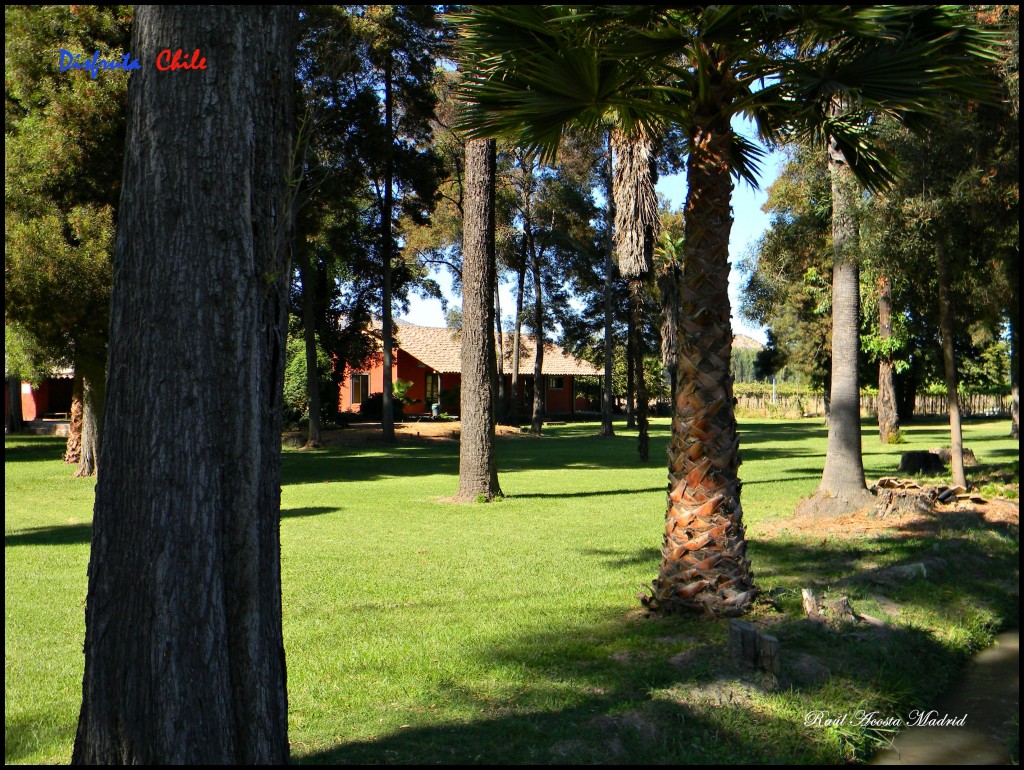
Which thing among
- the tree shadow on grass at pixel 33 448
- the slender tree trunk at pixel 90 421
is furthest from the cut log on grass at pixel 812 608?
the tree shadow on grass at pixel 33 448

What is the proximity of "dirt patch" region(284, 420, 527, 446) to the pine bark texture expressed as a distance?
2388 cm

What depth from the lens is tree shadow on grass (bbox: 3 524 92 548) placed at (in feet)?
33.8

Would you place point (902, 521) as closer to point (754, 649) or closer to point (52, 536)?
point (754, 649)

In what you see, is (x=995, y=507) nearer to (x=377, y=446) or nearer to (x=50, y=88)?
(x=50, y=88)

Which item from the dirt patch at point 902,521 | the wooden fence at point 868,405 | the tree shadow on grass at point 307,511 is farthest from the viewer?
the wooden fence at point 868,405

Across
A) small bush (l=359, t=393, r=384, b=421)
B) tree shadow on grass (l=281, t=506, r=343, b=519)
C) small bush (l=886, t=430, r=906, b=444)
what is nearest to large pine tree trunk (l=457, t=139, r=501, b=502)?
tree shadow on grass (l=281, t=506, r=343, b=519)

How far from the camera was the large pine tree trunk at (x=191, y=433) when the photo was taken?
10.2ft

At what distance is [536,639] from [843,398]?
8131 millimetres

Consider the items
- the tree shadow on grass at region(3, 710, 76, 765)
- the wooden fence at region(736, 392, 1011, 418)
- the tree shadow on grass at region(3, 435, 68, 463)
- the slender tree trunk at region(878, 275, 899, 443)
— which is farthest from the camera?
the wooden fence at region(736, 392, 1011, 418)

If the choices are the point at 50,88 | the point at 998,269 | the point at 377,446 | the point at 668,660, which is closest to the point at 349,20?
the point at 50,88

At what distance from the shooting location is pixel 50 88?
53.5 ft

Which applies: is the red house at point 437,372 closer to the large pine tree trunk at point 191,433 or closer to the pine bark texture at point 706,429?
the pine bark texture at point 706,429

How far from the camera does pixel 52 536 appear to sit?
35.4 ft

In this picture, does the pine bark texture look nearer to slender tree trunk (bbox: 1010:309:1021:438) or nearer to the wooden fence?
slender tree trunk (bbox: 1010:309:1021:438)
